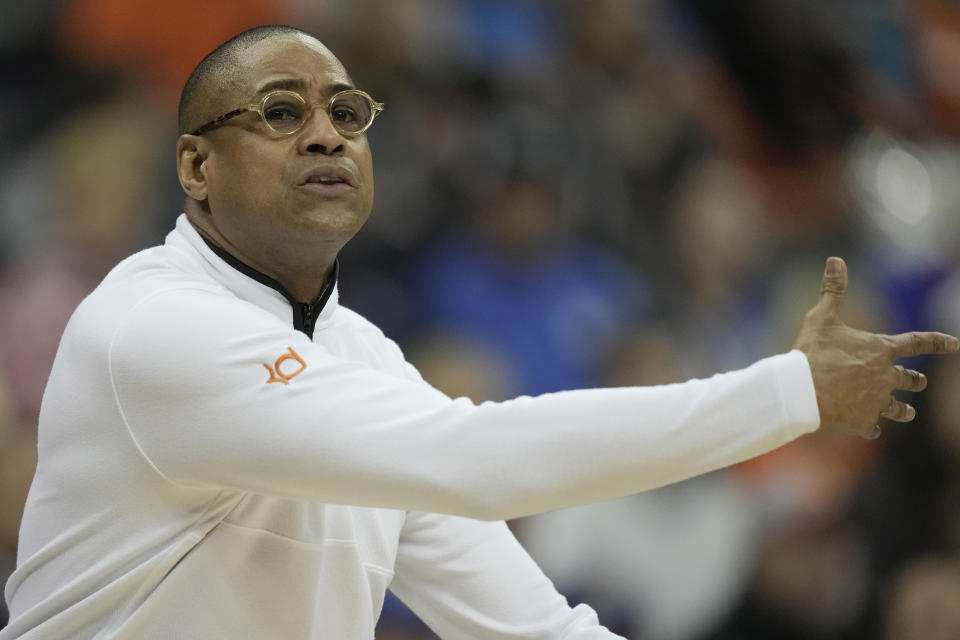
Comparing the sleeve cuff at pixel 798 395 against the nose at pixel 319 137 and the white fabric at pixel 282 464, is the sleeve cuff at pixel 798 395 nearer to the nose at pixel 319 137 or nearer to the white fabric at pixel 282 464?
→ the white fabric at pixel 282 464

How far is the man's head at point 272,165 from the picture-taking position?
294cm

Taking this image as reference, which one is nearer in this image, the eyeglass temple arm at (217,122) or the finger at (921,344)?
the finger at (921,344)

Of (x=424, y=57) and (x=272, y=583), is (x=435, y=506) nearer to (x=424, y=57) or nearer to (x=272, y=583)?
(x=272, y=583)

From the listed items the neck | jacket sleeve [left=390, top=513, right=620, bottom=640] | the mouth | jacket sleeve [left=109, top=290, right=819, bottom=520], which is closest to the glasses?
the mouth

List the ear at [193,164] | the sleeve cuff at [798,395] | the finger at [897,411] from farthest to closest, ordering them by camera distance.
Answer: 1. the ear at [193,164]
2. the finger at [897,411]
3. the sleeve cuff at [798,395]

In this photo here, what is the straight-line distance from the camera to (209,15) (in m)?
6.21

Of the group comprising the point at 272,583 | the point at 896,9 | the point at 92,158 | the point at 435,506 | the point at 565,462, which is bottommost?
the point at 92,158

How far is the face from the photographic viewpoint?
2936mm

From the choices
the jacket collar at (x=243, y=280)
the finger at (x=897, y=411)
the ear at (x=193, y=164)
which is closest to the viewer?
the finger at (x=897, y=411)

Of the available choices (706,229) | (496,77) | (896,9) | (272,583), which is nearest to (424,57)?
(496,77)

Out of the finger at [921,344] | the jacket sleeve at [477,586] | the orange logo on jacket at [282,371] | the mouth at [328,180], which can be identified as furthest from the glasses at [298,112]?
the finger at [921,344]

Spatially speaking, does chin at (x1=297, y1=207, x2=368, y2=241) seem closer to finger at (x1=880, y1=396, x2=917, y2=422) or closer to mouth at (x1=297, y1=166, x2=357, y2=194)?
mouth at (x1=297, y1=166, x2=357, y2=194)

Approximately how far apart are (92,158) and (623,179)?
2.57 meters

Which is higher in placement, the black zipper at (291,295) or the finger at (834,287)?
the finger at (834,287)
